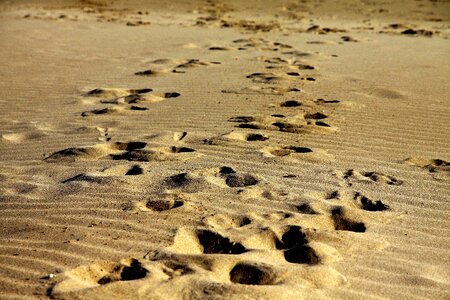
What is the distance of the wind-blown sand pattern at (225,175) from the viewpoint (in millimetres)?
2646

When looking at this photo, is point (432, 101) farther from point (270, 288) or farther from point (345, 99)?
point (270, 288)

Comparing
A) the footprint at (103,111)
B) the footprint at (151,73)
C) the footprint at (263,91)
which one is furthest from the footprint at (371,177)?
the footprint at (151,73)

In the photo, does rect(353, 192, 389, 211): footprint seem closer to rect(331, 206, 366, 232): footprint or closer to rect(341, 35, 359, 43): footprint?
rect(331, 206, 366, 232): footprint

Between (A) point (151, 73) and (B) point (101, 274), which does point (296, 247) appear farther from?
(A) point (151, 73)

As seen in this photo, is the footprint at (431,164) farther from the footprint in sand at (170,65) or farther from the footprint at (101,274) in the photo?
the footprint in sand at (170,65)

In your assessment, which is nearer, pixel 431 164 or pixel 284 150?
pixel 431 164

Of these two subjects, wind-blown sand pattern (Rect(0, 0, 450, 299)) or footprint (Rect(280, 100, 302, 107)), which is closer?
wind-blown sand pattern (Rect(0, 0, 450, 299))

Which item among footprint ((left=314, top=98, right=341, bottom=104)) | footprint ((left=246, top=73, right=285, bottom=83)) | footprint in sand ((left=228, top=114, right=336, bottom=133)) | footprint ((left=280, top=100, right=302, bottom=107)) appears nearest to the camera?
footprint in sand ((left=228, top=114, right=336, bottom=133))

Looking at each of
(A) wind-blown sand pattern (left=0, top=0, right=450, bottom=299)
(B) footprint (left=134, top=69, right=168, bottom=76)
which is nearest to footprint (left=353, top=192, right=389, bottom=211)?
(A) wind-blown sand pattern (left=0, top=0, right=450, bottom=299)

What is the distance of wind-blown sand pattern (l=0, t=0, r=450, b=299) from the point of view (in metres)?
2.65

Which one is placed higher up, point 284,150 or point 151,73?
point 151,73

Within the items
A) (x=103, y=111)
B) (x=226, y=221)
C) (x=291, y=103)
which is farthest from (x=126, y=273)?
(x=291, y=103)

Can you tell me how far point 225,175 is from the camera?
12.8ft

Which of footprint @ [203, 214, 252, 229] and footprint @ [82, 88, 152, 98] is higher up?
footprint @ [82, 88, 152, 98]
